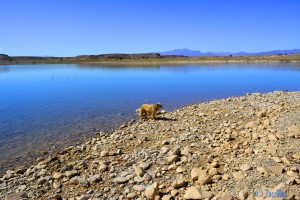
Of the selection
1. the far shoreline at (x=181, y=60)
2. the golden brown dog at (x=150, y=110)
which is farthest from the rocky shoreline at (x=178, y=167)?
the far shoreline at (x=181, y=60)

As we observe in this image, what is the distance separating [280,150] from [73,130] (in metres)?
9.69

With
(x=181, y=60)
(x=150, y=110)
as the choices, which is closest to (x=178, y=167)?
(x=150, y=110)

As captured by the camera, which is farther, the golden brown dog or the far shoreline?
the far shoreline

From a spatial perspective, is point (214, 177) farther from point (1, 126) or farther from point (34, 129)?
point (1, 126)

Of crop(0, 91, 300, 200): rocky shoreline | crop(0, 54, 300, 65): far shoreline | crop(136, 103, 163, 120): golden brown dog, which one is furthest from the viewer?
crop(0, 54, 300, 65): far shoreline

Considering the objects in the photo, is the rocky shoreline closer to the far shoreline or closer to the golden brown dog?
the golden brown dog

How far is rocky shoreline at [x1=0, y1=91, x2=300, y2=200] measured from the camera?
6.45 metres

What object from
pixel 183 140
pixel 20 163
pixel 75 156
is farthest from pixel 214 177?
pixel 20 163

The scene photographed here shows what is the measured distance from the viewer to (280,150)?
25.1 ft

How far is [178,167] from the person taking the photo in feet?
25.8

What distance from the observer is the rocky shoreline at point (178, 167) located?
6445mm

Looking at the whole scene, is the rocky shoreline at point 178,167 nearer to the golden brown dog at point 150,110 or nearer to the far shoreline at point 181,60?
the golden brown dog at point 150,110

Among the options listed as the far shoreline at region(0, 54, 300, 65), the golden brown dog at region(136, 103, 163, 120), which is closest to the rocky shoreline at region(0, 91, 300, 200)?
the golden brown dog at region(136, 103, 163, 120)

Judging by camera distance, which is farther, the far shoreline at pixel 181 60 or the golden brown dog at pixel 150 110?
the far shoreline at pixel 181 60
